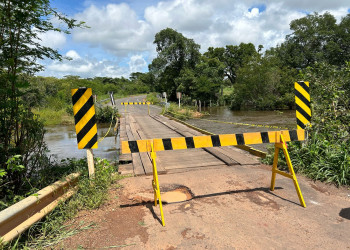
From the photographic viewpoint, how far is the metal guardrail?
225cm

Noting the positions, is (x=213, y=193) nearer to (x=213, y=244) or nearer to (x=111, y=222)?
(x=213, y=244)

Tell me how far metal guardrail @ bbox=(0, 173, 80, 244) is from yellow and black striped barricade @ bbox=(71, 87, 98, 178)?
1.94ft

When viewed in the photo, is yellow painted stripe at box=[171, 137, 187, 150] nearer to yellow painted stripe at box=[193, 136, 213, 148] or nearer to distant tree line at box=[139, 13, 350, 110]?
yellow painted stripe at box=[193, 136, 213, 148]

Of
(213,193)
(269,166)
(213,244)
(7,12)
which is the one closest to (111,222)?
(213,244)

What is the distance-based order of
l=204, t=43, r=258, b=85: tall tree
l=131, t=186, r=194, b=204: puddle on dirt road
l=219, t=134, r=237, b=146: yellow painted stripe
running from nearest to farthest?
l=219, t=134, r=237, b=146: yellow painted stripe, l=131, t=186, r=194, b=204: puddle on dirt road, l=204, t=43, r=258, b=85: tall tree

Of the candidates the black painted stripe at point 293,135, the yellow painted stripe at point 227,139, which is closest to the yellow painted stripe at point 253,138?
the yellow painted stripe at point 227,139

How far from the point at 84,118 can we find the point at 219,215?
237 cm

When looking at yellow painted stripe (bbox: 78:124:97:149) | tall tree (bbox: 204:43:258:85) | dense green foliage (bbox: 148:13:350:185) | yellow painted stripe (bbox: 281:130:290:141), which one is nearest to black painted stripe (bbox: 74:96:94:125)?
yellow painted stripe (bbox: 78:124:97:149)

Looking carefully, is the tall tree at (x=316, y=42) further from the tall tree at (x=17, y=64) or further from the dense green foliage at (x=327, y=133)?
the tall tree at (x=17, y=64)

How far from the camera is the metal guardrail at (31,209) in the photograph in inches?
88.7

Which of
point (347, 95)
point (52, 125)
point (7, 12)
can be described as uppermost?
point (7, 12)

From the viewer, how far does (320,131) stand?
5.16m

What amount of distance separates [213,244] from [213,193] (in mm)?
1338

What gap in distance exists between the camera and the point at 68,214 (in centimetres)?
298
